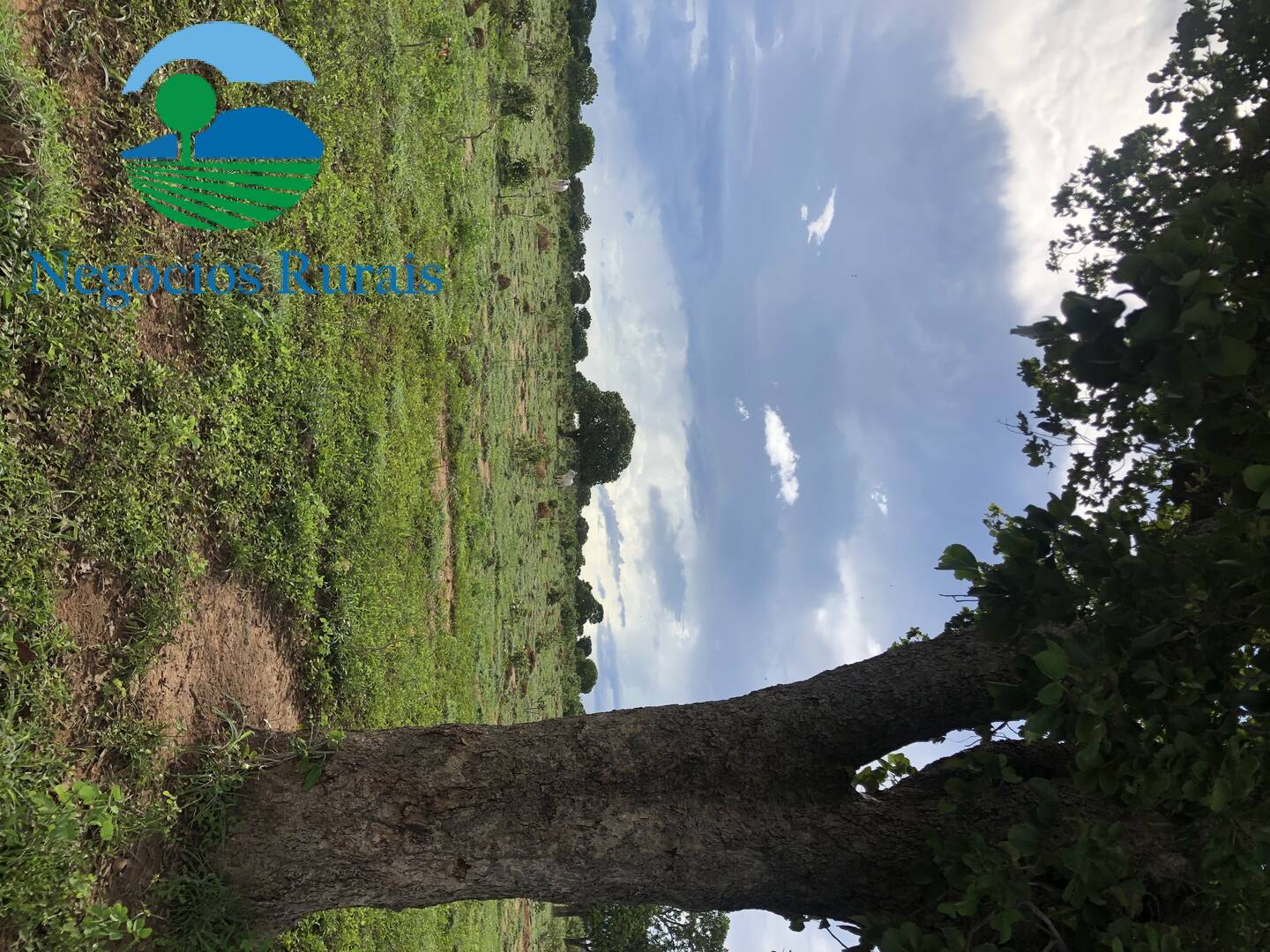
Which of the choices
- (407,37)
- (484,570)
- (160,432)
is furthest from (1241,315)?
(484,570)

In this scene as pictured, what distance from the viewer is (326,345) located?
734 centimetres

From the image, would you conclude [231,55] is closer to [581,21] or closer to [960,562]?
[960,562]

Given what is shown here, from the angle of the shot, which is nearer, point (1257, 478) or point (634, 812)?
point (1257, 478)

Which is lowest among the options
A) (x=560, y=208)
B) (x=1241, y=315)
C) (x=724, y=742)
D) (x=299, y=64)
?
(x=724, y=742)

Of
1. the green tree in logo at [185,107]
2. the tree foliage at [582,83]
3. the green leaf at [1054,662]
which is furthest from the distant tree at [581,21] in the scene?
the green leaf at [1054,662]

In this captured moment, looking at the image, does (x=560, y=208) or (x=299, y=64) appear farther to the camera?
(x=560, y=208)

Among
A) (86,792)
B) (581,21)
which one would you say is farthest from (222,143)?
(581,21)

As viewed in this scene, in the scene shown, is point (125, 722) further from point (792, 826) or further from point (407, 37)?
point (407, 37)

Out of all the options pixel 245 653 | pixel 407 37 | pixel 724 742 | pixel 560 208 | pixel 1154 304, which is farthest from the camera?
pixel 560 208

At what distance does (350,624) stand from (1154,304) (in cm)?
716

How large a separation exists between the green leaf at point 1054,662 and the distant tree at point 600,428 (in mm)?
20668

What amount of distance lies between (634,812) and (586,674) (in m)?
22.2

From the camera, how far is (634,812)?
15.6 ft

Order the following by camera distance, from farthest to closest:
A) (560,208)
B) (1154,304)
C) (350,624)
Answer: (560,208) → (350,624) → (1154,304)
